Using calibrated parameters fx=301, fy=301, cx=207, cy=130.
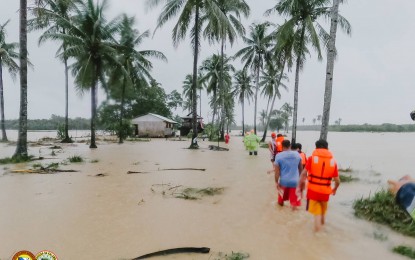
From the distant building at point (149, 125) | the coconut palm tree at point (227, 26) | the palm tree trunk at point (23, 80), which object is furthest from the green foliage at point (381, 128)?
the palm tree trunk at point (23, 80)

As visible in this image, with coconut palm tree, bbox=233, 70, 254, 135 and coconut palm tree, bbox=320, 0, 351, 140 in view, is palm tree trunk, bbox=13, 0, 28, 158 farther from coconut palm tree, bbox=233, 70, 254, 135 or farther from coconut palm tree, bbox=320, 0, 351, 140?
coconut palm tree, bbox=233, 70, 254, 135

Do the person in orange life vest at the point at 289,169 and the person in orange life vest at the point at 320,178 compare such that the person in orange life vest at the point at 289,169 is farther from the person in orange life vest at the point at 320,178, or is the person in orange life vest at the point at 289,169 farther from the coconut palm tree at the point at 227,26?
the coconut palm tree at the point at 227,26

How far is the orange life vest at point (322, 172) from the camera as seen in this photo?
16.5 ft

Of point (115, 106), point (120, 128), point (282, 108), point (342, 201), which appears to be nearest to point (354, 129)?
point (282, 108)

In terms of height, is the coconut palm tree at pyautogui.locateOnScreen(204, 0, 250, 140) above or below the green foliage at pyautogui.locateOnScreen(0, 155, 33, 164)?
above

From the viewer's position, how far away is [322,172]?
5059 mm

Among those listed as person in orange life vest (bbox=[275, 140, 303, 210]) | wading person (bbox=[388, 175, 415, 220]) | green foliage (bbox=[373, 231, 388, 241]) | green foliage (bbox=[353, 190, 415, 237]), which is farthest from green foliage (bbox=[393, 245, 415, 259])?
wading person (bbox=[388, 175, 415, 220])

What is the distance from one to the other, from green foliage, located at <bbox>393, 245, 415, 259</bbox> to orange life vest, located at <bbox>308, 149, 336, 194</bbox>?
4.03 ft

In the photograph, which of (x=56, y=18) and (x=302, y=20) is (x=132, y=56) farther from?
(x=302, y=20)

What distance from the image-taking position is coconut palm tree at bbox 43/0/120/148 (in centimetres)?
1988

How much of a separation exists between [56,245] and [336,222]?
16.1 feet

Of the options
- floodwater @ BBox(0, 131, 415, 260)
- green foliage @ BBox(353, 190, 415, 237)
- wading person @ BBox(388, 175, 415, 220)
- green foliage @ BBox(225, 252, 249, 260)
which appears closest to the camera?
wading person @ BBox(388, 175, 415, 220)

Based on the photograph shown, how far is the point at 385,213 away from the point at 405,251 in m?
1.70

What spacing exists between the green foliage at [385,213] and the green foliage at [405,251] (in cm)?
88
